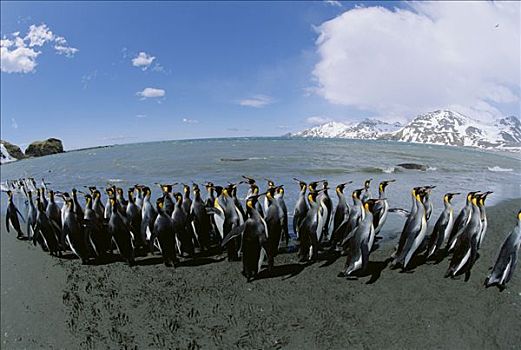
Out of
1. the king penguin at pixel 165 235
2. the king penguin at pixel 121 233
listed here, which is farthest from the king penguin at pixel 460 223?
the king penguin at pixel 121 233

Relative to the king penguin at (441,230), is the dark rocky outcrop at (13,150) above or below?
above

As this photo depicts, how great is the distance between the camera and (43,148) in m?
74.8

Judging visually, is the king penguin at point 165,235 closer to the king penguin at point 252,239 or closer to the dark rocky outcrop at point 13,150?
the king penguin at point 252,239

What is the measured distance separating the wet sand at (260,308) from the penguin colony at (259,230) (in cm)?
31

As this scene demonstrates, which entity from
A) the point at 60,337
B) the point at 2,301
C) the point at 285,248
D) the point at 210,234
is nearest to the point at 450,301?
the point at 285,248

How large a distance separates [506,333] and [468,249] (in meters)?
1.42

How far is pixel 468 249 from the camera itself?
5734 millimetres

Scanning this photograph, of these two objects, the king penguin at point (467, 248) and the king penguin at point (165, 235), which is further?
the king penguin at point (165, 235)

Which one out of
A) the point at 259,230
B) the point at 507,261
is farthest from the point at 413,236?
the point at 259,230

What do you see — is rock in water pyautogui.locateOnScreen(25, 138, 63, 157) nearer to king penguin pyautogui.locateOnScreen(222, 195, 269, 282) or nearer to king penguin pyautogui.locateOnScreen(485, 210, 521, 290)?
king penguin pyautogui.locateOnScreen(222, 195, 269, 282)

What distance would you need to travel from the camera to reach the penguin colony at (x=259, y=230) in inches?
231

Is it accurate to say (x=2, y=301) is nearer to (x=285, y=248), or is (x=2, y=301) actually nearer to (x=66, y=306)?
(x=66, y=306)

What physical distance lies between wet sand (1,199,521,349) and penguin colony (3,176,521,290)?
0.31 metres

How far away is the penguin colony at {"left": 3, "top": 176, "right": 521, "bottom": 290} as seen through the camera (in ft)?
19.3
